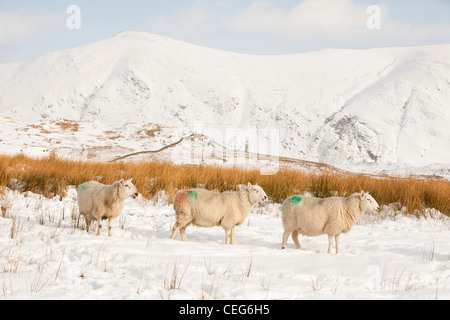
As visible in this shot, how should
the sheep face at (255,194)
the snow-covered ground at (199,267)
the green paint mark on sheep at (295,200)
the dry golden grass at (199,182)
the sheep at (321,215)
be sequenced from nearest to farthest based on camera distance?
the snow-covered ground at (199,267), the sheep at (321,215), the green paint mark on sheep at (295,200), the sheep face at (255,194), the dry golden grass at (199,182)

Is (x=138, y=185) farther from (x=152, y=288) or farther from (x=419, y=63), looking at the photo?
(x=419, y=63)

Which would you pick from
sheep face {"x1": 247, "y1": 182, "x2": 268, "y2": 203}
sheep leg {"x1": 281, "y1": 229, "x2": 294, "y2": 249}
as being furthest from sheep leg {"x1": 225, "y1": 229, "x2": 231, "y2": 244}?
sheep leg {"x1": 281, "y1": 229, "x2": 294, "y2": 249}

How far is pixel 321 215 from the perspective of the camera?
517 cm

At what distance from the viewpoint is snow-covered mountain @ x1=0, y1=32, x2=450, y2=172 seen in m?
40.9

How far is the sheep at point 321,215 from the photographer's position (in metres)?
5.14

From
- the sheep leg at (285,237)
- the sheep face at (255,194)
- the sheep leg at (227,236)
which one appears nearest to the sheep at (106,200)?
the sheep leg at (227,236)

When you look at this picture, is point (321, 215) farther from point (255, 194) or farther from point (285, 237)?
point (255, 194)

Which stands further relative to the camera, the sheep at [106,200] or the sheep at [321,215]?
the sheep at [106,200]

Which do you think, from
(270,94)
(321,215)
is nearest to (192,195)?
(321,215)

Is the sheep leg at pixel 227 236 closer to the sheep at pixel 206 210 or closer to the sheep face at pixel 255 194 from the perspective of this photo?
the sheep at pixel 206 210

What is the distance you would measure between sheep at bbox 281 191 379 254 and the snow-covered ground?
1.36 ft

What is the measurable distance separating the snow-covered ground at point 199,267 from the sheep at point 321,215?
415mm

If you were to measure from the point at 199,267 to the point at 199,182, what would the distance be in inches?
245

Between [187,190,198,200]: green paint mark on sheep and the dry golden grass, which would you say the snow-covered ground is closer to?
[187,190,198,200]: green paint mark on sheep
